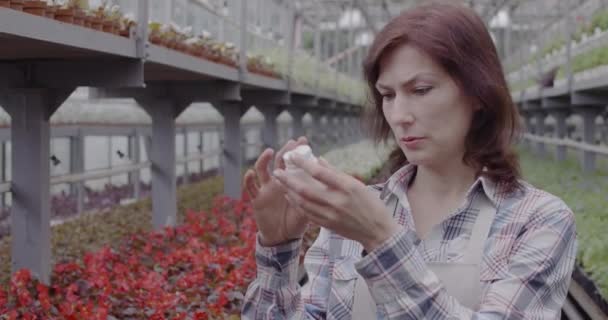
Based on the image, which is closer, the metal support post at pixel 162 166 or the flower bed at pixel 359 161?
the metal support post at pixel 162 166

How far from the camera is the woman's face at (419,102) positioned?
5.59 feet

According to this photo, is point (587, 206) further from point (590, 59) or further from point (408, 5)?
point (408, 5)

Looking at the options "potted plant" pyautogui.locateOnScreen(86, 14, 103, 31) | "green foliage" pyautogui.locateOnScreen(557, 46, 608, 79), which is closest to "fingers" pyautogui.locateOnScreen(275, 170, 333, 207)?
"potted plant" pyautogui.locateOnScreen(86, 14, 103, 31)

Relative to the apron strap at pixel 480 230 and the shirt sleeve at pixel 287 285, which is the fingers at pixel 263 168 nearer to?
the shirt sleeve at pixel 287 285

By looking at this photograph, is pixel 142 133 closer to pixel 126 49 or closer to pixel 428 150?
pixel 126 49

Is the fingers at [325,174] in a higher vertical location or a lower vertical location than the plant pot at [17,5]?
lower

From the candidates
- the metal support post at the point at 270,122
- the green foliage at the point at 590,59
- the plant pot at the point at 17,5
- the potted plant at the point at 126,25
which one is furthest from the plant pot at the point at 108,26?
the metal support post at the point at 270,122

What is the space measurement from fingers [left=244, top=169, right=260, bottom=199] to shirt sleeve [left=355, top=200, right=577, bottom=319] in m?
0.29

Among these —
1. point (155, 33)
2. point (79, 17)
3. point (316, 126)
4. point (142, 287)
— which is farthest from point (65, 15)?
point (316, 126)

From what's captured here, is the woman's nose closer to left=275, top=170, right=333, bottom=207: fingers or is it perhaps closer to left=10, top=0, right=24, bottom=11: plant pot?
left=275, top=170, right=333, bottom=207: fingers

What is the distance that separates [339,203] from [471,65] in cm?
46

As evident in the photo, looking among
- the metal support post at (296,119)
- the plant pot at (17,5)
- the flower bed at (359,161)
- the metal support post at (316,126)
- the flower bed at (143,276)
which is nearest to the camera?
the plant pot at (17,5)

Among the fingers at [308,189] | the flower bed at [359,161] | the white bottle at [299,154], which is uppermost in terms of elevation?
the white bottle at [299,154]

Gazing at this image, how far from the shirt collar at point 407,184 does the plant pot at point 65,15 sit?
314 cm
